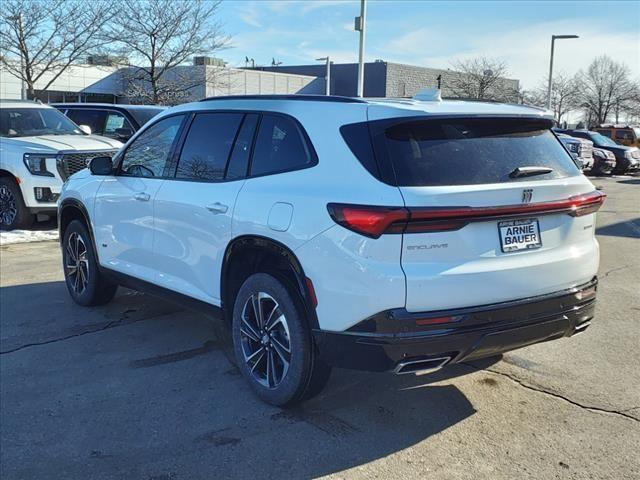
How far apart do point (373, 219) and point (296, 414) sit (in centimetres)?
144

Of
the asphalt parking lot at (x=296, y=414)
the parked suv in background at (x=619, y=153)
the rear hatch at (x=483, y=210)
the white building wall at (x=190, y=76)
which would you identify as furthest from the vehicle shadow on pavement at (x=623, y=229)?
the white building wall at (x=190, y=76)

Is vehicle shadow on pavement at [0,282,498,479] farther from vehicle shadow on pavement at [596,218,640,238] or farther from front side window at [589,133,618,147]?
front side window at [589,133,618,147]

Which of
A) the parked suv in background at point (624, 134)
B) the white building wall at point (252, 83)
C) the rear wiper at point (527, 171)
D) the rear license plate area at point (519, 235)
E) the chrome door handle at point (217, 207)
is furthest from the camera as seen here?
the white building wall at point (252, 83)

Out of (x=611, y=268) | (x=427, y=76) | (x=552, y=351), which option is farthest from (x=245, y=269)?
(x=427, y=76)

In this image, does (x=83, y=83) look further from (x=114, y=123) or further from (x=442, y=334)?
(x=442, y=334)

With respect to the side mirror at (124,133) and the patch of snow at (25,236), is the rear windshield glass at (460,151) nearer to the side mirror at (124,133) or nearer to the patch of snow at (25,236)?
the patch of snow at (25,236)

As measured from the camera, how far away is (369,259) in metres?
3.28

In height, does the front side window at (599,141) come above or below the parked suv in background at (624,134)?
below

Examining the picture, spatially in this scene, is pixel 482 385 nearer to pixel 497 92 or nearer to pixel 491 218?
pixel 491 218

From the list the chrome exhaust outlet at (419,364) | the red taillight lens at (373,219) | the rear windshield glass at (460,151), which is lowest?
the chrome exhaust outlet at (419,364)

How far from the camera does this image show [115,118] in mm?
13336

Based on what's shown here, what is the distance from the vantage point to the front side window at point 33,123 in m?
11.2

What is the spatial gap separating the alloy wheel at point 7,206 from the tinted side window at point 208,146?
22.4 ft

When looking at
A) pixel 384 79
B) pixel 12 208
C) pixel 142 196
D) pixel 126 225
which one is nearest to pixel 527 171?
pixel 142 196
